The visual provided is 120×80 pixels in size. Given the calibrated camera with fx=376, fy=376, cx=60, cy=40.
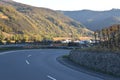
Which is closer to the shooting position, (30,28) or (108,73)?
(108,73)

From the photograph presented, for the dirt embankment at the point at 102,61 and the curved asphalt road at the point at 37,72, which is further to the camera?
the dirt embankment at the point at 102,61

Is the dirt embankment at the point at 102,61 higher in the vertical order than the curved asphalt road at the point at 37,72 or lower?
higher

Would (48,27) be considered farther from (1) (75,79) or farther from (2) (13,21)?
(1) (75,79)

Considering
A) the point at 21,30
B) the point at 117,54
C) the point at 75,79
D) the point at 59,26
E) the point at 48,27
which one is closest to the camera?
the point at 75,79

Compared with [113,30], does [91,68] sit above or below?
below

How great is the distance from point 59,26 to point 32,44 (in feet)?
398

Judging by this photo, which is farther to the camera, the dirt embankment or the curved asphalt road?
the dirt embankment

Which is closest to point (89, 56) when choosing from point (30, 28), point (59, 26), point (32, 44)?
point (32, 44)

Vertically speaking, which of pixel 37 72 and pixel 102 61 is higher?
pixel 102 61

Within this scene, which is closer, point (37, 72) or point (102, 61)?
point (37, 72)

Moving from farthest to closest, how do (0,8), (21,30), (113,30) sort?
(0,8)
(21,30)
(113,30)

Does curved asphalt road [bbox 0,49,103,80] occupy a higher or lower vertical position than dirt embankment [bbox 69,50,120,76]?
lower

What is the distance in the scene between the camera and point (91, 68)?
2248 centimetres

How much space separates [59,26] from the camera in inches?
7397
